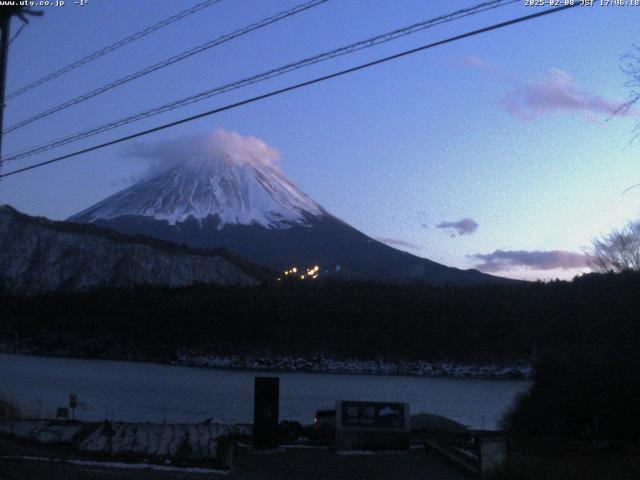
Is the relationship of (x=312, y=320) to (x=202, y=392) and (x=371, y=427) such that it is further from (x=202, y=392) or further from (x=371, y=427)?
(x=371, y=427)

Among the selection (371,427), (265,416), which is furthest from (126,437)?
(371,427)

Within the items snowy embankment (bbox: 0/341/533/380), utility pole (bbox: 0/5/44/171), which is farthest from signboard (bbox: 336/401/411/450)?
snowy embankment (bbox: 0/341/533/380)

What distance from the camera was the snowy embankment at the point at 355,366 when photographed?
71.6 meters

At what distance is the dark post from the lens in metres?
18.8

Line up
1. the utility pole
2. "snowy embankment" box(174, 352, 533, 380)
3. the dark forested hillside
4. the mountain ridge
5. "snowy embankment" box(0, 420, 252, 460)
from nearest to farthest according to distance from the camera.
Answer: the utility pole < "snowy embankment" box(0, 420, 252, 460) < "snowy embankment" box(174, 352, 533, 380) < the dark forested hillside < the mountain ridge

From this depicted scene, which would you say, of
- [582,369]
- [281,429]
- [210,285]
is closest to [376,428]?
[281,429]

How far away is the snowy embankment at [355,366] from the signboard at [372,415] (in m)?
51.7

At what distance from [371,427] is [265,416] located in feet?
7.77

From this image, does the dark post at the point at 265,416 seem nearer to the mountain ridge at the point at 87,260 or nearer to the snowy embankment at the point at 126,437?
the snowy embankment at the point at 126,437

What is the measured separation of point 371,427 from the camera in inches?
744

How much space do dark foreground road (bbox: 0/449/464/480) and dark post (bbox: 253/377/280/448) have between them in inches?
17.3

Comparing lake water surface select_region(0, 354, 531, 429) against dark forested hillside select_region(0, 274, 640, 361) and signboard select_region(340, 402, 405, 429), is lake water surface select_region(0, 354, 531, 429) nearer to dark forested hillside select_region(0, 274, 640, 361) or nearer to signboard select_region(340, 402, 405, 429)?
dark forested hillside select_region(0, 274, 640, 361)

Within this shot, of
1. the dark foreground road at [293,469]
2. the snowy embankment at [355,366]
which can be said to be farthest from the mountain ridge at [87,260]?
the dark foreground road at [293,469]

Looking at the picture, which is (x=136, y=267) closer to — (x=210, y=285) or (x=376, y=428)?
(x=210, y=285)
